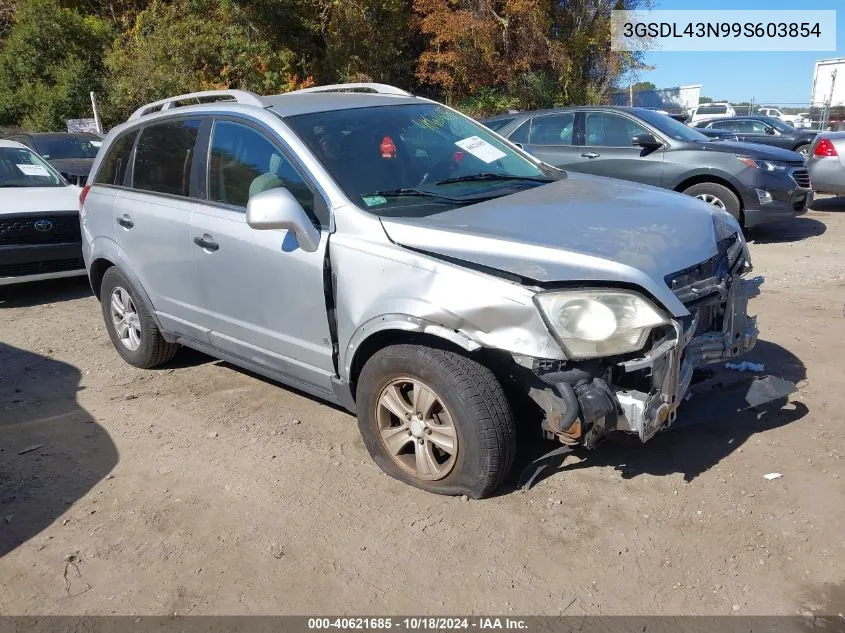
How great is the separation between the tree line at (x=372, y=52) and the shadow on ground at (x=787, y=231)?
13539 mm

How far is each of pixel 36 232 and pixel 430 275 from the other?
5975mm

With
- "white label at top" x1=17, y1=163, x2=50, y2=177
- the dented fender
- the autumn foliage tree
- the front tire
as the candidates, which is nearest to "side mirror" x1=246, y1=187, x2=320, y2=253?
the dented fender

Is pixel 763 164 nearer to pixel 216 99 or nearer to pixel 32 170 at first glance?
pixel 216 99

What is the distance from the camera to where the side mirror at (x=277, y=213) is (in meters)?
3.36

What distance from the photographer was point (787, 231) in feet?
31.4

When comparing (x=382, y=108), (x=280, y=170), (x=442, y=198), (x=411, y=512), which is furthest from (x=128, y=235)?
(x=411, y=512)

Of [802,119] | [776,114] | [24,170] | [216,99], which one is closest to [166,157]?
[216,99]

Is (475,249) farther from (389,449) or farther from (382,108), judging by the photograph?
(382,108)

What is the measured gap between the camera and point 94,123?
19344 mm

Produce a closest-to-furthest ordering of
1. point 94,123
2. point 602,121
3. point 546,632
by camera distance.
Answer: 1. point 546,632
2. point 602,121
3. point 94,123

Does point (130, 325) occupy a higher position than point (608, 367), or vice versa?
point (608, 367)

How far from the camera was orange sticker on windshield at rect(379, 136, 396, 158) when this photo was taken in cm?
389

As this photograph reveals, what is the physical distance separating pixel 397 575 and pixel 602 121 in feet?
24.6

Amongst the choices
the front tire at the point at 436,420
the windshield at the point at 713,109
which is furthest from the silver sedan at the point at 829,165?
the windshield at the point at 713,109
